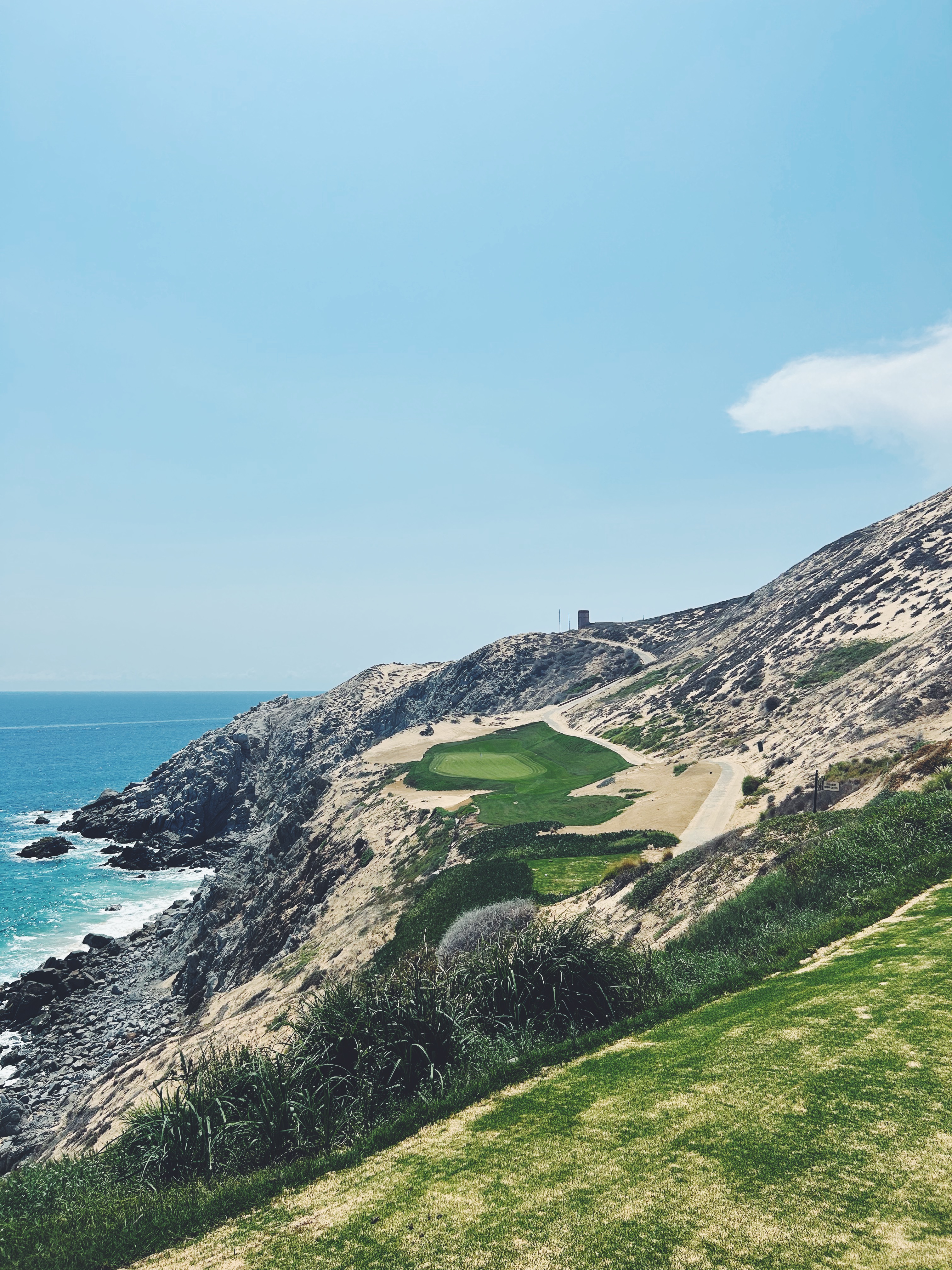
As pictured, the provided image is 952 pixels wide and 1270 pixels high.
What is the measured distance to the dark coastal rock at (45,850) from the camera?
256 feet

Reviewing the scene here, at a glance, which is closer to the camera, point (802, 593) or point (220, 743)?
point (802, 593)

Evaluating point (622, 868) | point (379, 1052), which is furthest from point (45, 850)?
point (379, 1052)

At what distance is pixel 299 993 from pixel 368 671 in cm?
10736

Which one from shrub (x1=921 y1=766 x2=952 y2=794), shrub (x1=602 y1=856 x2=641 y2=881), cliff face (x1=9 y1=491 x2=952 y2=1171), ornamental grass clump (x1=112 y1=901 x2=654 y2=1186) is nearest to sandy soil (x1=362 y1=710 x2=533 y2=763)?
cliff face (x1=9 y1=491 x2=952 y2=1171)

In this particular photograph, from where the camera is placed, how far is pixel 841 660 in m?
55.2

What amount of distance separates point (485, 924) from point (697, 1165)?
16.2 metres

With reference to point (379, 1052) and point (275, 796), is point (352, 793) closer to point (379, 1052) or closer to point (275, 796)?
point (275, 796)

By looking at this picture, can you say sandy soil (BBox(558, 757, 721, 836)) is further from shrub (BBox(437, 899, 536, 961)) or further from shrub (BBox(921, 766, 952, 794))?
shrub (BBox(921, 766, 952, 794))

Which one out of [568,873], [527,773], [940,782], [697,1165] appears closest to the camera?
[697,1165]

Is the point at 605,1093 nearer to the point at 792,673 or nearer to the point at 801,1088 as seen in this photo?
the point at 801,1088

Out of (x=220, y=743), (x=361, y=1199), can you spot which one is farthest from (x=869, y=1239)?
(x=220, y=743)

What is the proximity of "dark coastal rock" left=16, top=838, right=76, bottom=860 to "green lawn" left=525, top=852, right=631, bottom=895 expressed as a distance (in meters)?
73.4

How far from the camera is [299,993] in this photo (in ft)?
96.9

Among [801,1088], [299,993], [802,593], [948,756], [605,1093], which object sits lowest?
[299,993]
